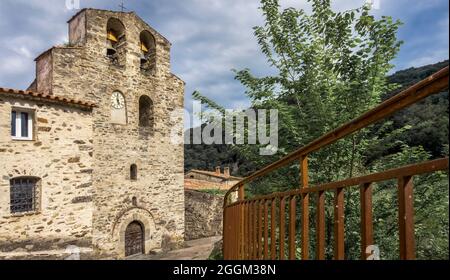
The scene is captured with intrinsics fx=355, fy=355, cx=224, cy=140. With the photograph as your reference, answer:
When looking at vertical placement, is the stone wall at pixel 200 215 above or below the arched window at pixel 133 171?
below

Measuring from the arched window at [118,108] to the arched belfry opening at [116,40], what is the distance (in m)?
1.43

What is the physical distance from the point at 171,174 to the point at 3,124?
7.45 metres

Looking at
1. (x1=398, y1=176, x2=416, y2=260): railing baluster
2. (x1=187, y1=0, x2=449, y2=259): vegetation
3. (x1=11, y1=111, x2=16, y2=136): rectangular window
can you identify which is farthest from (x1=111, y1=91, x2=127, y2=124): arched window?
(x1=398, y1=176, x2=416, y2=260): railing baluster

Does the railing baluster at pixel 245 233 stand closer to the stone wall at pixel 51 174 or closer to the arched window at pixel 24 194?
the stone wall at pixel 51 174

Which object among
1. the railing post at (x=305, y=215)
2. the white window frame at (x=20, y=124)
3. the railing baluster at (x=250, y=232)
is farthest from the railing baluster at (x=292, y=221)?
the white window frame at (x=20, y=124)

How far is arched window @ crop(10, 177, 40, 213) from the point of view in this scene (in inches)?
364

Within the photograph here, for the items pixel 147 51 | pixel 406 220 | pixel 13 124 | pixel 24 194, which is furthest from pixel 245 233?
pixel 147 51

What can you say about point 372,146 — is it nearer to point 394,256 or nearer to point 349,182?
point 394,256

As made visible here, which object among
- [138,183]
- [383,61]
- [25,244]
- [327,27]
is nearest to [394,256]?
[383,61]

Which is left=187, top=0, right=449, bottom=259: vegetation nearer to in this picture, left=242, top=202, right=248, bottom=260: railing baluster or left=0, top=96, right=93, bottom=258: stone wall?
left=242, top=202, right=248, bottom=260: railing baluster

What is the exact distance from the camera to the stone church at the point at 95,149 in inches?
372

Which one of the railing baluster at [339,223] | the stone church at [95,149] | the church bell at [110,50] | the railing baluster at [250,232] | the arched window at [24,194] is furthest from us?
the church bell at [110,50]

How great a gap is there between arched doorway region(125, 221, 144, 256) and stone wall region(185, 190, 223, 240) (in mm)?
4313
